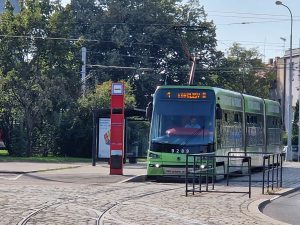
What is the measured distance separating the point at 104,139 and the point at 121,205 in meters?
21.0

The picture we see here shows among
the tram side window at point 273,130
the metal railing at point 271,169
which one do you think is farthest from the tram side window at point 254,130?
the metal railing at point 271,169

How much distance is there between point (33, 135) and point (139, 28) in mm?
22680

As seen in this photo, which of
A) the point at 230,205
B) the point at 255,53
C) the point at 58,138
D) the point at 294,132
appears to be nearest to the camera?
the point at 230,205

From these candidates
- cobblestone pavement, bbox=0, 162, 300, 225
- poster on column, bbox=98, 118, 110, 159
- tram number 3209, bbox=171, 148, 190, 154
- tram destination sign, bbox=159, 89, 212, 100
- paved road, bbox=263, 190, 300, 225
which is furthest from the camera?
poster on column, bbox=98, 118, 110, 159

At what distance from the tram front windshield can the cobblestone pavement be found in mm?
2715

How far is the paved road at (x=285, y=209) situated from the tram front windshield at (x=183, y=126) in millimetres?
5445

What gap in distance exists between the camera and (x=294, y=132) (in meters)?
73.7

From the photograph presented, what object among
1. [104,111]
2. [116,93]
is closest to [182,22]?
[104,111]

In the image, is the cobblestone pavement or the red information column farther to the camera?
the red information column

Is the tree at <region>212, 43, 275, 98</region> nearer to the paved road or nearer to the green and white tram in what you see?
the green and white tram

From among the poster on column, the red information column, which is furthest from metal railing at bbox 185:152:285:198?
the poster on column

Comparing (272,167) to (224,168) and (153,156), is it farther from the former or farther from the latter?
(153,156)

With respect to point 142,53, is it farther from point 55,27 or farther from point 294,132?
point 55,27

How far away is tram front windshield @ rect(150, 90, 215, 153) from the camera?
1053 inches
